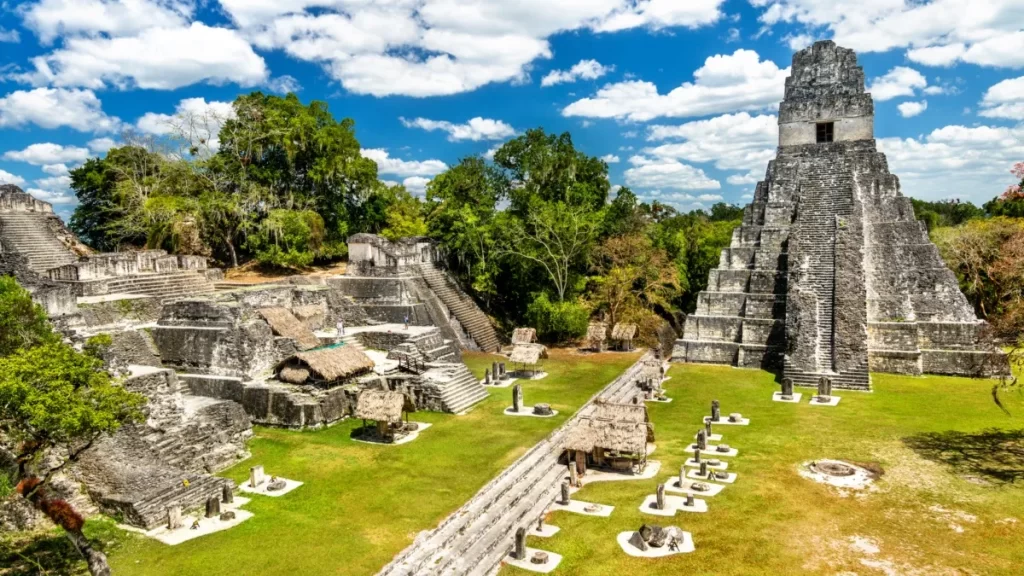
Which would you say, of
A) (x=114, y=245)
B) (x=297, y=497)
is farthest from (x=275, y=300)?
(x=114, y=245)

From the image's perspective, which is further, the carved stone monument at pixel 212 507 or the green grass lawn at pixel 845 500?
the carved stone monument at pixel 212 507

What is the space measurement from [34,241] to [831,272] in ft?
109

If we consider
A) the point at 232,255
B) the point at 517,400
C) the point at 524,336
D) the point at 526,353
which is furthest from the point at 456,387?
the point at 232,255

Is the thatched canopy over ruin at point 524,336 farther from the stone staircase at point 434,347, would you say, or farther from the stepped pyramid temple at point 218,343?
the stone staircase at point 434,347

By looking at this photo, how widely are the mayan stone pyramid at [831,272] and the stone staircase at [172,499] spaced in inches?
735

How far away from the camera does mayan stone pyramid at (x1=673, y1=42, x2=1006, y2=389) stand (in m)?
23.5

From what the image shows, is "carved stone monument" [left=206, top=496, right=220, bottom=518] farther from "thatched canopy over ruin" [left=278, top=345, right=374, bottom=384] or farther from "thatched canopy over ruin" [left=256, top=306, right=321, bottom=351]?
"thatched canopy over ruin" [left=256, top=306, right=321, bottom=351]

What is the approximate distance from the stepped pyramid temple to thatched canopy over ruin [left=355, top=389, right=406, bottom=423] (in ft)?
1.64

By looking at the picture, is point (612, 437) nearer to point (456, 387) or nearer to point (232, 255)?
point (456, 387)

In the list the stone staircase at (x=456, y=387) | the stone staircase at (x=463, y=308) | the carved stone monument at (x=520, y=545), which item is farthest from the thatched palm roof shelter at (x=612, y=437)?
the stone staircase at (x=463, y=308)

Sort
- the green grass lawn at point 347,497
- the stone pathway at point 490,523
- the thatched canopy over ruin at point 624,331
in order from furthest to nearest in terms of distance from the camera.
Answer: the thatched canopy over ruin at point 624,331 < the green grass lawn at point 347,497 < the stone pathway at point 490,523

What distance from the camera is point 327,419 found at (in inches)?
721

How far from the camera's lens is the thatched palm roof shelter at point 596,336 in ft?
93.6

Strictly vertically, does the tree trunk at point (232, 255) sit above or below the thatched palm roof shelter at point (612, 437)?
above
